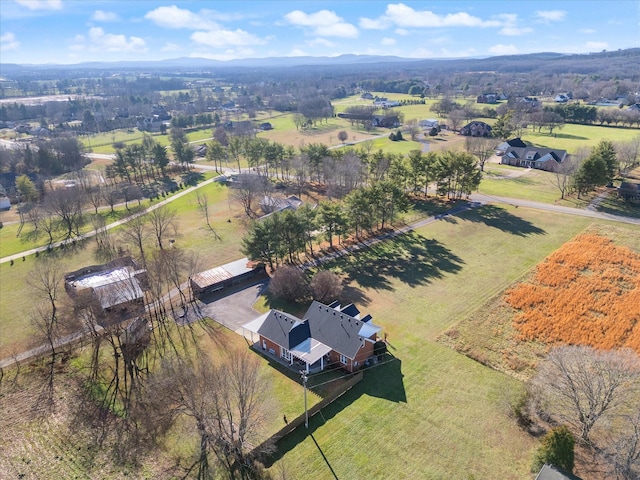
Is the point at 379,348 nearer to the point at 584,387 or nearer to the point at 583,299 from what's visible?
the point at 584,387

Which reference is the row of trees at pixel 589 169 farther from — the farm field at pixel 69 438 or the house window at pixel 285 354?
the farm field at pixel 69 438

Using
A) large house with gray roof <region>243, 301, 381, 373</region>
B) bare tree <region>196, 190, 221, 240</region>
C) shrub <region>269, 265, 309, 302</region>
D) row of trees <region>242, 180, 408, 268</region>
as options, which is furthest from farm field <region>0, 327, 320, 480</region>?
bare tree <region>196, 190, 221, 240</region>

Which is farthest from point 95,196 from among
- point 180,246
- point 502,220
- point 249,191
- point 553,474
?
point 553,474

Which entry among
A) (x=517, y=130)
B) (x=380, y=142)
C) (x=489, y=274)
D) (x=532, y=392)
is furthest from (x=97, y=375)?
(x=517, y=130)

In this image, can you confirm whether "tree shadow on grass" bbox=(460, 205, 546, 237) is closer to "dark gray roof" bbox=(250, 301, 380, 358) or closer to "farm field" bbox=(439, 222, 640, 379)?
"farm field" bbox=(439, 222, 640, 379)

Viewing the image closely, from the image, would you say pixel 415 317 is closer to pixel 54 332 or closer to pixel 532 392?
pixel 532 392
